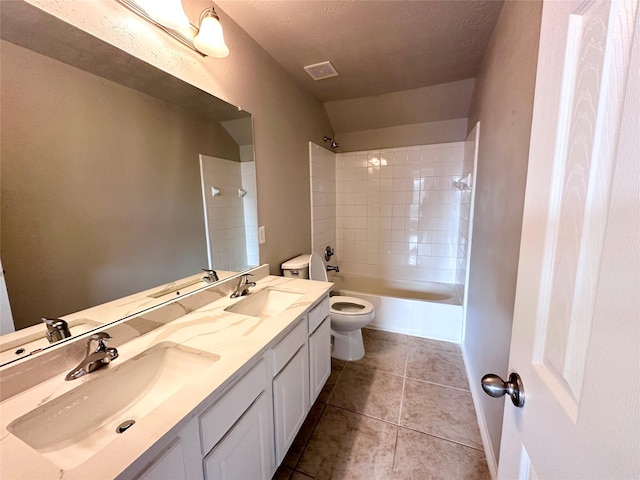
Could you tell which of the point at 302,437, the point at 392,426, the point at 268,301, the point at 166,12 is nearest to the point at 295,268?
the point at 268,301

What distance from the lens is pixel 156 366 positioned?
0.92 m

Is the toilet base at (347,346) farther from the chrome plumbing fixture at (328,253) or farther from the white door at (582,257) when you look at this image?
the white door at (582,257)

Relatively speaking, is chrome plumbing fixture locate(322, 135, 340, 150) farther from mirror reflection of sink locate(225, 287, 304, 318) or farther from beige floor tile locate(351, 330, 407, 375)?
beige floor tile locate(351, 330, 407, 375)

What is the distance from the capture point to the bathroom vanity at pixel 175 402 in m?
0.57

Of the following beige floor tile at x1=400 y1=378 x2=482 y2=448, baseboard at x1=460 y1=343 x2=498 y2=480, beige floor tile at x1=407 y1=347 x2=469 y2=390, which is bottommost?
beige floor tile at x1=400 y1=378 x2=482 y2=448

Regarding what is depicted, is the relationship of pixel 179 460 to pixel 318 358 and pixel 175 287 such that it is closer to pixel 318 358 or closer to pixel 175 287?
pixel 175 287

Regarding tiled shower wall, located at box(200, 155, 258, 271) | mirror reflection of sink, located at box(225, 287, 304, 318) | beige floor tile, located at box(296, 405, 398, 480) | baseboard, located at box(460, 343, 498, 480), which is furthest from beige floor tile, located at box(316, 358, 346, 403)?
tiled shower wall, located at box(200, 155, 258, 271)

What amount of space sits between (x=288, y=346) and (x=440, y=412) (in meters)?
1.18

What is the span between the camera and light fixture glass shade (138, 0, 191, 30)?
3.25 ft

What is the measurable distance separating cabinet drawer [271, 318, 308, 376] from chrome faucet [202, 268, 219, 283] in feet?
1.86

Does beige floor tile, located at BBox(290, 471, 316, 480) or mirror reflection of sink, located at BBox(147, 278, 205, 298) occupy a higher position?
mirror reflection of sink, located at BBox(147, 278, 205, 298)

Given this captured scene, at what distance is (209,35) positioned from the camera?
1174 mm

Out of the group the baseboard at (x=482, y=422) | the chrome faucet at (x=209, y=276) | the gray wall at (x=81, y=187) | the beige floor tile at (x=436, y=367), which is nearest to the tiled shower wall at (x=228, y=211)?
the chrome faucet at (x=209, y=276)

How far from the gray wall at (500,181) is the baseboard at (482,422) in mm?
30
